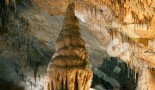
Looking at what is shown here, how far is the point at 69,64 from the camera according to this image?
5133 mm

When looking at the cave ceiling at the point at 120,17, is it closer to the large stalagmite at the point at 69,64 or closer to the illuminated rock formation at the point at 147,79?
the large stalagmite at the point at 69,64

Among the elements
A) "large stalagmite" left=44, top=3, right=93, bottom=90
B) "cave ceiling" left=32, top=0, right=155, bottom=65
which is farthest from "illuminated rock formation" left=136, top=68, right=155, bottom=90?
"large stalagmite" left=44, top=3, right=93, bottom=90

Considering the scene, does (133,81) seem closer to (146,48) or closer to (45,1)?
(146,48)

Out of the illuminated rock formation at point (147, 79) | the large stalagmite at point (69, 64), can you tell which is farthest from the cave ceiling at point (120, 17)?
the illuminated rock formation at point (147, 79)

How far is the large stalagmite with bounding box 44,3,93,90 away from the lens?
16.5ft

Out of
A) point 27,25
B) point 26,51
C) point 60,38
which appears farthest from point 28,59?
point 60,38

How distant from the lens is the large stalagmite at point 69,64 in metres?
5.04

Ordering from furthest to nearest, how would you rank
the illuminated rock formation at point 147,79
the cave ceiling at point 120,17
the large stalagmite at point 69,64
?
1. the illuminated rock formation at point 147,79
2. the cave ceiling at point 120,17
3. the large stalagmite at point 69,64

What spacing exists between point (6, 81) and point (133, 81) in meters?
4.27

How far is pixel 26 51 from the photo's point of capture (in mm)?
10422

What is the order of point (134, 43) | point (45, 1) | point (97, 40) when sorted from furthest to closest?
1. point (97, 40)
2. point (134, 43)
3. point (45, 1)

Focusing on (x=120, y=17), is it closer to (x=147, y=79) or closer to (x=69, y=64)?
(x=69, y=64)

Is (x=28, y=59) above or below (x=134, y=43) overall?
below

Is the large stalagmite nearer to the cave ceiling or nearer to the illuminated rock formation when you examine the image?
the cave ceiling
